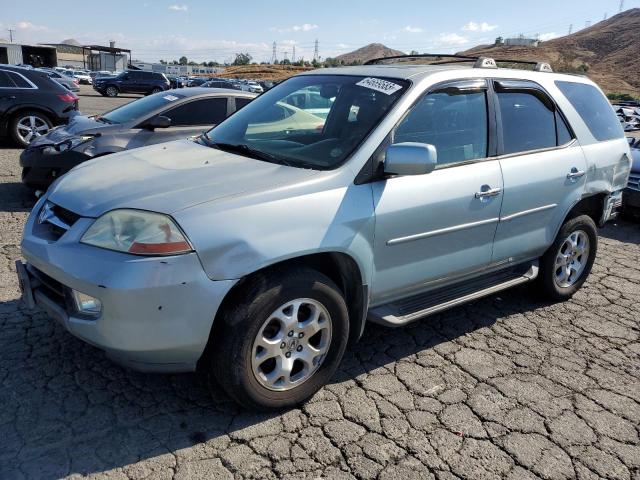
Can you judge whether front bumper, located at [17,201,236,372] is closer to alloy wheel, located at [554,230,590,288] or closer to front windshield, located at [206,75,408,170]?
front windshield, located at [206,75,408,170]

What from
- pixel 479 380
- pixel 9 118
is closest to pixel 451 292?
pixel 479 380

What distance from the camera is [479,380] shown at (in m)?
3.44

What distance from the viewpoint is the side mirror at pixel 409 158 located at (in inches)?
116

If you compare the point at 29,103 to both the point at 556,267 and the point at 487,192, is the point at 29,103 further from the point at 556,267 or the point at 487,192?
the point at 556,267

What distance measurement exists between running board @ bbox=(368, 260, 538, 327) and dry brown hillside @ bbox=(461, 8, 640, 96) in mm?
64853

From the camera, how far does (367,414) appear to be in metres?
3.01

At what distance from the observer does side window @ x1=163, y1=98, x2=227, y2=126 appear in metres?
7.02

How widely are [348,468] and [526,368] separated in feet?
5.36

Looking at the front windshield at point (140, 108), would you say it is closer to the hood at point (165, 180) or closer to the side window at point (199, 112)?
the side window at point (199, 112)

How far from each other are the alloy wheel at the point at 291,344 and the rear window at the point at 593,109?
2.95 meters

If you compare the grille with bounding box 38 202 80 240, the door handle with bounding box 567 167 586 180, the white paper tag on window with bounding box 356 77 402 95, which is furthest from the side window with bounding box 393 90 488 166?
the grille with bounding box 38 202 80 240

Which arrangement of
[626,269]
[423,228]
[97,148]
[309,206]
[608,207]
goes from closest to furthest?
[309,206], [423,228], [608,207], [626,269], [97,148]

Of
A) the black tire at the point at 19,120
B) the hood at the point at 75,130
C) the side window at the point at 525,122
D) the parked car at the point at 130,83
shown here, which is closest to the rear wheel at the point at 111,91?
the parked car at the point at 130,83

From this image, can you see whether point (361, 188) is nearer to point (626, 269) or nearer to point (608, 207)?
point (608, 207)
